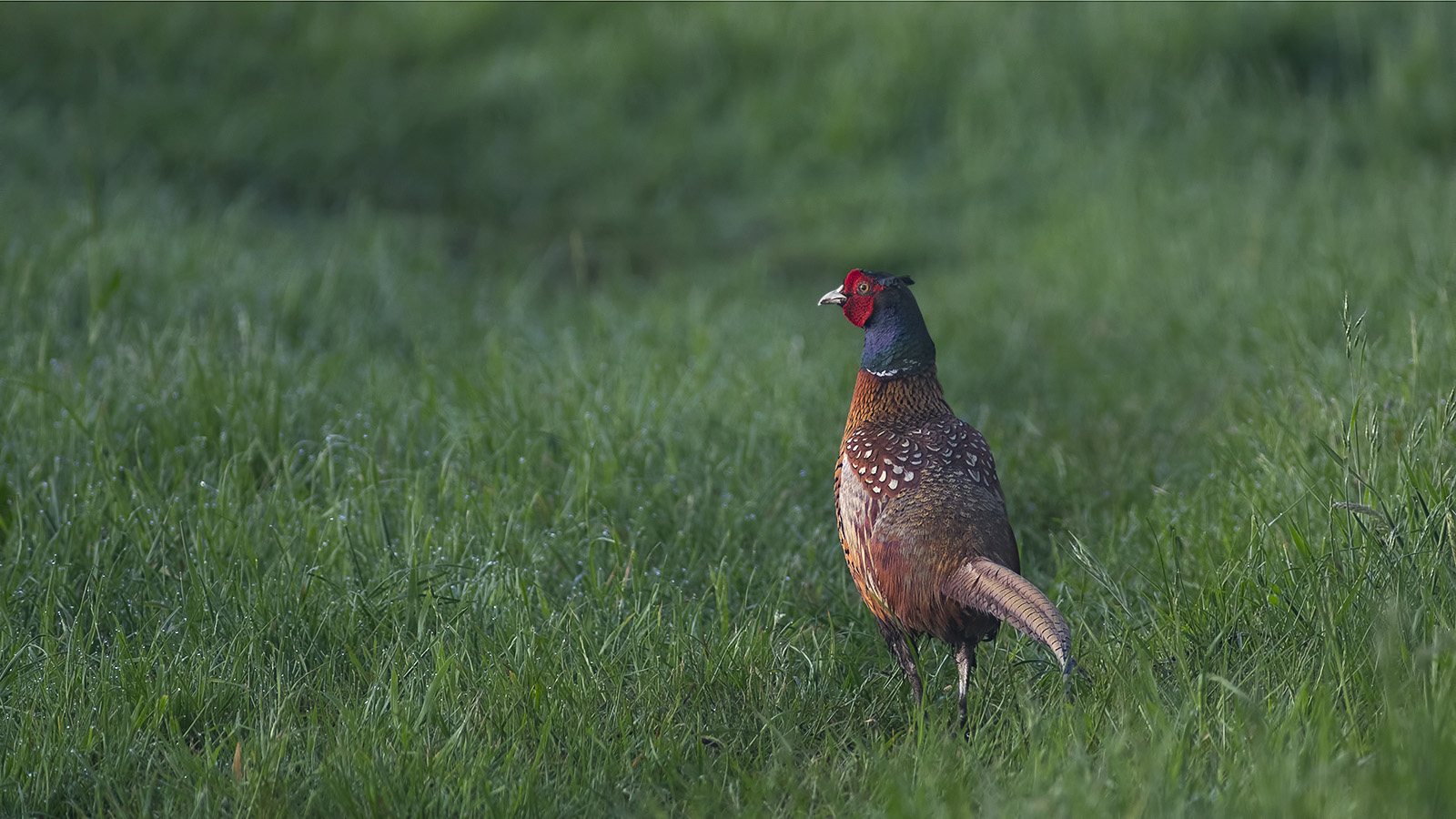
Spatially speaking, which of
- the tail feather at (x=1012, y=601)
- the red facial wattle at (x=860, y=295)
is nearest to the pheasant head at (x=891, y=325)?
the red facial wattle at (x=860, y=295)

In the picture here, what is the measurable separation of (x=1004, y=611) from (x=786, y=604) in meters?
0.89

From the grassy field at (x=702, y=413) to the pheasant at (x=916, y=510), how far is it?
21 centimetres

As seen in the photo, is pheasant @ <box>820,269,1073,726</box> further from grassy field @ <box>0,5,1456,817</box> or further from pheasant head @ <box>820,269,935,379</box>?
grassy field @ <box>0,5,1456,817</box>

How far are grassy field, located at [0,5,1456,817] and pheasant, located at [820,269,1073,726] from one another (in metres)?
0.21

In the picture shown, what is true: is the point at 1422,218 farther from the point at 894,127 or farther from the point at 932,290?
the point at 894,127

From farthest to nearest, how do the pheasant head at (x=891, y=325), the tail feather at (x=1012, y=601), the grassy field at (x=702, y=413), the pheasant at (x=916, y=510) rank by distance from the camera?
the pheasant head at (x=891, y=325) < the pheasant at (x=916, y=510) < the grassy field at (x=702, y=413) < the tail feather at (x=1012, y=601)

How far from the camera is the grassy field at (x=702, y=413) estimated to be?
2.38m

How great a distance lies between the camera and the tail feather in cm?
223

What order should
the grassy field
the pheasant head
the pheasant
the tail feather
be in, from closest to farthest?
the tail feather, the grassy field, the pheasant, the pheasant head

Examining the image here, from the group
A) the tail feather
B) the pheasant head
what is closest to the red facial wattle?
the pheasant head

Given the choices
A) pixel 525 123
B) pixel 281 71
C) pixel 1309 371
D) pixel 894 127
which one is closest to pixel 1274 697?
pixel 1309 371

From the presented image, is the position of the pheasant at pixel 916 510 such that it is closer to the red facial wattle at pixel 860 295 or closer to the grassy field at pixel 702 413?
the red facial wattle at pixel 860 295

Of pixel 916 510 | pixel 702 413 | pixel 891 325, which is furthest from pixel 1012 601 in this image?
pixel 702 413

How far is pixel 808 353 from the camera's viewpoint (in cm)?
534
